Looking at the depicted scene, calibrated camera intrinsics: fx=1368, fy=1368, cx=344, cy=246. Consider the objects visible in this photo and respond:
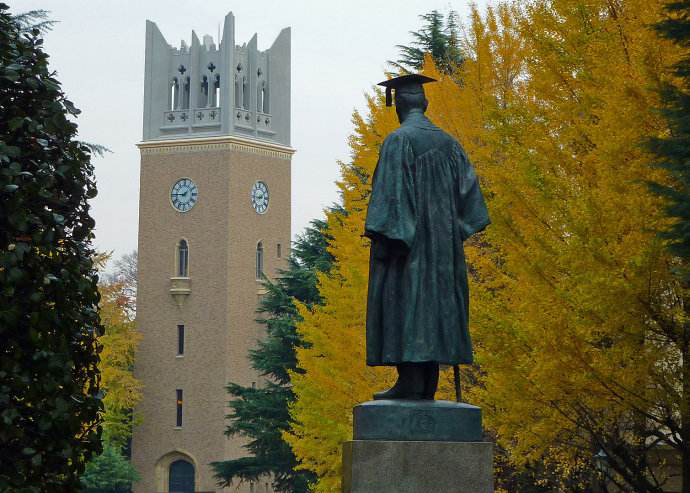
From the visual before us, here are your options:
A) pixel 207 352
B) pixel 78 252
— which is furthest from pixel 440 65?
pixel 207 352

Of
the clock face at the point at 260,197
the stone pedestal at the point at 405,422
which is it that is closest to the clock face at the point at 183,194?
the clock face at the point at 260,197

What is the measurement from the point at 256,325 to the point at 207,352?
9.22 ft

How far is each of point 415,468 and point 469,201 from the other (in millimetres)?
1782

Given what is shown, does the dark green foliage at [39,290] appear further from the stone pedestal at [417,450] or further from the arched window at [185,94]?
the arched window at [185,94]

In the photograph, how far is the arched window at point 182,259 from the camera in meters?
62.2

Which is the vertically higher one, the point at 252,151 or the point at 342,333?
the point at 252,151

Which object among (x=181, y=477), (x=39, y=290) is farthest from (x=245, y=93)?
(x=39, y=290)

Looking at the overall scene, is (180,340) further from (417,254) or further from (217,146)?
(417,254)

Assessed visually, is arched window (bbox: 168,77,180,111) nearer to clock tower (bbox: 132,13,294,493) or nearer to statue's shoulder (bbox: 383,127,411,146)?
clock tower (bbox: 132,13,294,493)

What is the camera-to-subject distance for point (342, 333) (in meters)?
19.6

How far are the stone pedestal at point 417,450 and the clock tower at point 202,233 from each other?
50.1m

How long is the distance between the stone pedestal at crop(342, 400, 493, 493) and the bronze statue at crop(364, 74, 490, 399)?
28 cm

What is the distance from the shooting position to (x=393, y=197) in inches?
335

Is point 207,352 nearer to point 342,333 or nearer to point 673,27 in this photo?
point 342,333
